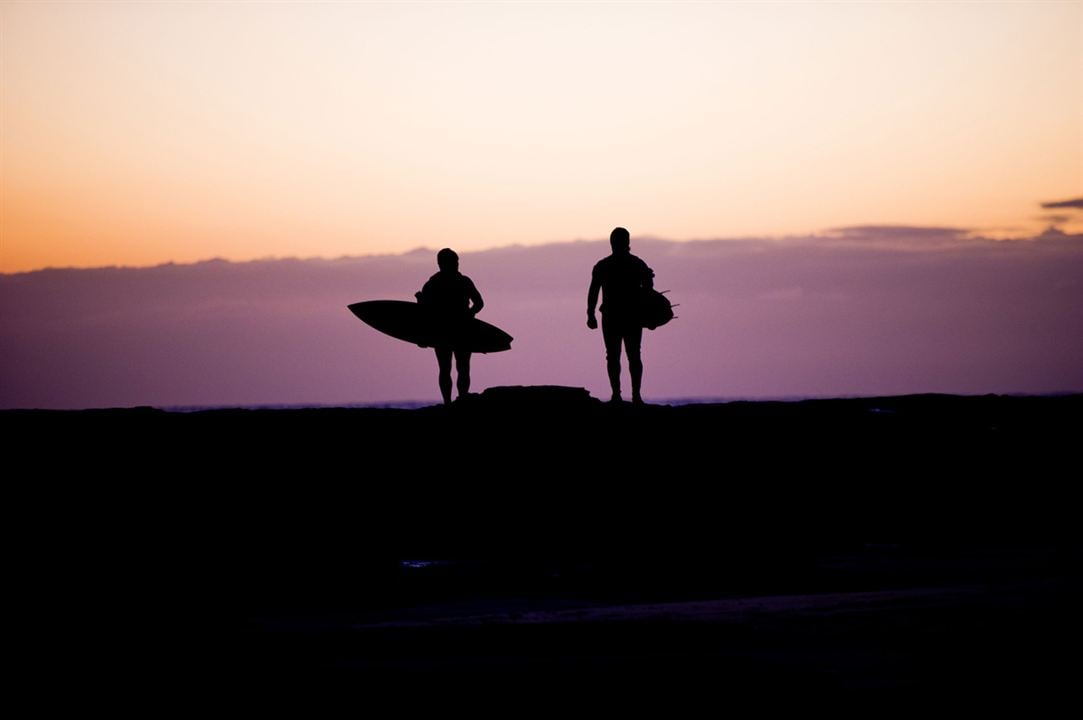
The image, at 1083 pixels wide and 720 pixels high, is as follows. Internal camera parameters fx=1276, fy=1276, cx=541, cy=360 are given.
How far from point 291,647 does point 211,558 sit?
2818 mm

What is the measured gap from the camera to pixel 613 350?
1614cm

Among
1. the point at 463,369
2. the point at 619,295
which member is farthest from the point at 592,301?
the point at 463,369

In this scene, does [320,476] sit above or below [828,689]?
above

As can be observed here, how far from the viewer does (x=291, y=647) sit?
6.82 metres

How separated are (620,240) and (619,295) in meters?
0.68

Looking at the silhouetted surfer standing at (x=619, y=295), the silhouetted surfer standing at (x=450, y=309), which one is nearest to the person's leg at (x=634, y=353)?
the silhouetted surfer standing at (x=619, y=295)

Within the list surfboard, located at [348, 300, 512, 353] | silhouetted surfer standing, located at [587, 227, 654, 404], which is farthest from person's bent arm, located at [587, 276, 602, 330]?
surfboard, located at [348, 300, 512, 353]

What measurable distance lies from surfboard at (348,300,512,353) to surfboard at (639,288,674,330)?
Answer: 2.20 m

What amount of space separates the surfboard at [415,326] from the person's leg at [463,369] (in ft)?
0.43

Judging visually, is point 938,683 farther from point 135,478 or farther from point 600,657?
point 135,478

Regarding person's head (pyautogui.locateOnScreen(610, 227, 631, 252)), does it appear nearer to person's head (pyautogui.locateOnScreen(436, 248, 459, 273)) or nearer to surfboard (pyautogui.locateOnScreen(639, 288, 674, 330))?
surfboard (pyautogui.locateOnScreen(639, 288, 674, 330))

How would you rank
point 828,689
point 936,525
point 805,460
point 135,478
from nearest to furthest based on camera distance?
1. point 828,689
2. point 936,525
3. point 135,478
4. point 805,460

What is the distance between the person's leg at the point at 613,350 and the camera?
16000mm

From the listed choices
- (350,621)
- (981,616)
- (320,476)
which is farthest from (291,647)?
(320,476)
